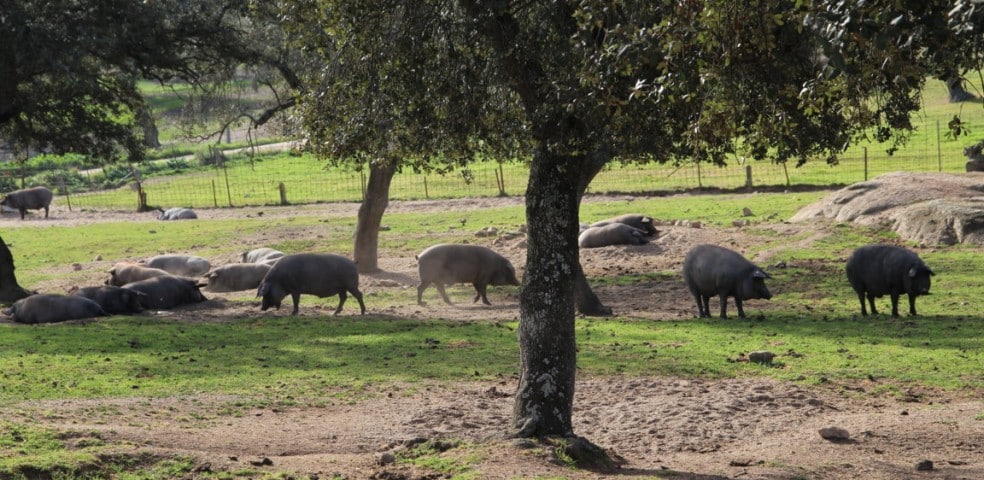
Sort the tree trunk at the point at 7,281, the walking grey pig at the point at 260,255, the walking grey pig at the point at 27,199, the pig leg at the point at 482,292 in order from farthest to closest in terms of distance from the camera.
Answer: the walking grey pig at the point at 27,199 → the walking grey pig at the point at 260,255 → the pig leg at the point at 482,292 → the tree trunk at the point at 7,281

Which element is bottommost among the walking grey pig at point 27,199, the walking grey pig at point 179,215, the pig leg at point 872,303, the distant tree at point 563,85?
the pig leg at point 872,303

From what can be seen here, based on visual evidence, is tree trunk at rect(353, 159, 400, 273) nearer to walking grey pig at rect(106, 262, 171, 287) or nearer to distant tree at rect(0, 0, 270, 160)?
distant tree at rect(0, 0, 270, 160)

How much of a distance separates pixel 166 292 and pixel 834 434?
16.5 meters

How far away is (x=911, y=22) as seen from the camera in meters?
7.16

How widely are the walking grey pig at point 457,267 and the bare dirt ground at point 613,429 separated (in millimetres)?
9589

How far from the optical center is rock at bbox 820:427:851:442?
11.9 meters

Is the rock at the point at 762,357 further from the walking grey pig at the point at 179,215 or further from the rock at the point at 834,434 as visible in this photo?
the walking grey pig at the point at 179,215

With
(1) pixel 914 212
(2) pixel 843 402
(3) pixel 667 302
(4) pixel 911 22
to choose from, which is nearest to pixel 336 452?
(2) pixel 843 402

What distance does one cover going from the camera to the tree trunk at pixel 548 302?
10.6 metres

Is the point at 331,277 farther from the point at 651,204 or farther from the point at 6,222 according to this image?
the point at 6,222

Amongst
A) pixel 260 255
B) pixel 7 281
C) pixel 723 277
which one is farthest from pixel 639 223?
pixel 7 281

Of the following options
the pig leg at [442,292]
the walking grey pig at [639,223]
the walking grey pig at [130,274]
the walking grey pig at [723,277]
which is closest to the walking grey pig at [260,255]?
the walking grey pig at [130,274]

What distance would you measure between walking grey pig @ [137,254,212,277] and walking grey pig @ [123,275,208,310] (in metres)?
5.79

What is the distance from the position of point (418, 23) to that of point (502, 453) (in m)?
4.27
